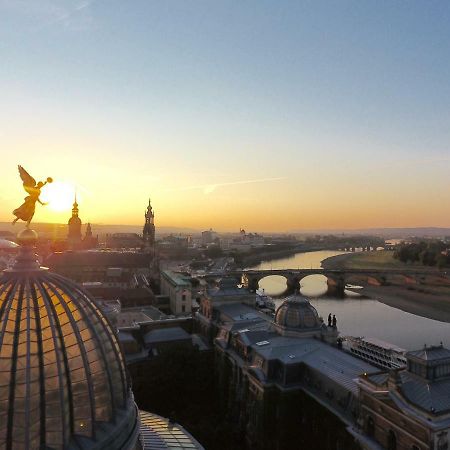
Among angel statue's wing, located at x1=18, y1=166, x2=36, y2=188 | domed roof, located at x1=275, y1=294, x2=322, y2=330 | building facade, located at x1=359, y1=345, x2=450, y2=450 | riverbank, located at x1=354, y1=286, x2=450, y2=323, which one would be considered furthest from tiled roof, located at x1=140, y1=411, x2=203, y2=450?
riverbank, located at x1=354, y1=286, x2=450, y2=323

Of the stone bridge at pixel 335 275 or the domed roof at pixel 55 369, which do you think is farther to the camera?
the stone bridge at pixel 335 275

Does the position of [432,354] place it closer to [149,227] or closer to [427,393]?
[427,393]

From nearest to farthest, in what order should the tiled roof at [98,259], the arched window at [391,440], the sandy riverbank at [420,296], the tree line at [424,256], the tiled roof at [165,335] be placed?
1. the arched window at [391,440]
2. the tiled roof at [165,335]
3. the tiled roof at [98,259]
4. the sandy riverbank at [420,296]
5. the tree line at [424,256]

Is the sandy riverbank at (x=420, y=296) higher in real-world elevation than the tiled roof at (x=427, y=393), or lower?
lower

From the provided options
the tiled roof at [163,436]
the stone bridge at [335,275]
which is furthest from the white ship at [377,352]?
the stone bridge at [335,275]

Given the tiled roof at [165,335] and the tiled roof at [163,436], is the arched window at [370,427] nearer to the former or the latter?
the tiled roof at [163,436]

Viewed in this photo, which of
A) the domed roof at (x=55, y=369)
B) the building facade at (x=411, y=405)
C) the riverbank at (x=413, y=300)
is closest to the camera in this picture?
the domed roof at (x=55, y=369)
